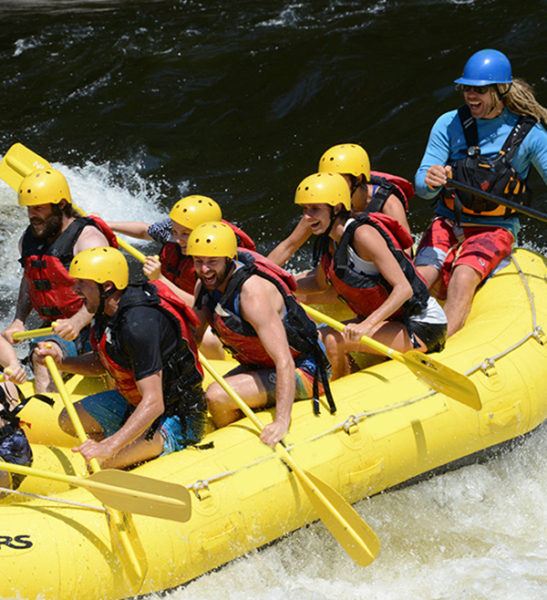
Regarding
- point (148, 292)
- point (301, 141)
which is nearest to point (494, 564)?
point (148, 292)

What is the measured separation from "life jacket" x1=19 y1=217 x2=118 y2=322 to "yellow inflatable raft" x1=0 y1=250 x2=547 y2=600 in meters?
0.64

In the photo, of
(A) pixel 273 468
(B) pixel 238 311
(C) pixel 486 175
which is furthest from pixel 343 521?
(C) pixel 486 175

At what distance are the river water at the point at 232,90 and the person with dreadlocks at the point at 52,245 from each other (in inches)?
101

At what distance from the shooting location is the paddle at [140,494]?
3.43m

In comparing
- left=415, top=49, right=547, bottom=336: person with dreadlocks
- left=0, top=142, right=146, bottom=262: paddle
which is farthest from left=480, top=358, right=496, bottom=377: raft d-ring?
left=0, top=142, right=146, bottom=262: paddle

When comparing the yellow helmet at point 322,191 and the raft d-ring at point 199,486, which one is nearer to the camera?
the raft d-ring at point 199,486

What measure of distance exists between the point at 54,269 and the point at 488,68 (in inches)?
108

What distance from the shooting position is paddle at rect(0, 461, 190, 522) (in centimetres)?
343

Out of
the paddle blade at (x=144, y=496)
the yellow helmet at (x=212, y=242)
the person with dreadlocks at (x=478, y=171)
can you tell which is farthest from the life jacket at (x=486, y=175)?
the paddle blade at (x=144, y=496)

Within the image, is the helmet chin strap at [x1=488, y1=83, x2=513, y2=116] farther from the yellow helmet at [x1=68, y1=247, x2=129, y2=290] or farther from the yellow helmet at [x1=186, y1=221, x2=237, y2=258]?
the yellow helmet at [x1=68, y1=247, x2=129, y2=290]

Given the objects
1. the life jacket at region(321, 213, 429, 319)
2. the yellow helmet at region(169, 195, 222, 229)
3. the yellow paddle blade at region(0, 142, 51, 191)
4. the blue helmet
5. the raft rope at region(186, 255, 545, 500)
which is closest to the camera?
the raft rope at region(186, 255, 545, 500)

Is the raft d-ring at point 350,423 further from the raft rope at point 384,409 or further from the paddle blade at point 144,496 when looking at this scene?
the paddle blade at point 144,496

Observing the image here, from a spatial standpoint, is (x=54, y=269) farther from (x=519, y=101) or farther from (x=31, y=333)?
(x=519, y=101)

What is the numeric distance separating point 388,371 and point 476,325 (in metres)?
0.74
